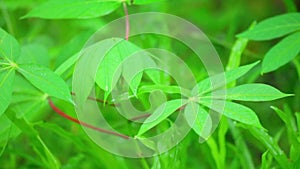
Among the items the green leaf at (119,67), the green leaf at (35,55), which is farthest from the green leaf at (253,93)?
the green leaf at (35,55)

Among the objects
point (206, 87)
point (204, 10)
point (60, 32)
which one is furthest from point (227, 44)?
point (204, 10)

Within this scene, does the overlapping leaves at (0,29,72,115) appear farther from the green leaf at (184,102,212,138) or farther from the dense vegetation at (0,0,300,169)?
the green leaf at (184,102,212,138)

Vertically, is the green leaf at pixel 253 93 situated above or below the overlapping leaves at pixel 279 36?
below

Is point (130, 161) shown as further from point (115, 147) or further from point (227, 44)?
point (227, 44)

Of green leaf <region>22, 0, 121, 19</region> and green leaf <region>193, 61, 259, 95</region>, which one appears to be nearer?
green leaf <region>193, 61, 259, 95</region>

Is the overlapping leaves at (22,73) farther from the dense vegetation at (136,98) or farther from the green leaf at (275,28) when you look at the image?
the green leaf at (275,28)

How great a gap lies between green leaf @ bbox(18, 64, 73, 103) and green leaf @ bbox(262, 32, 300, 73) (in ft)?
1.11

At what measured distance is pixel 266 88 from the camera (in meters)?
0.75

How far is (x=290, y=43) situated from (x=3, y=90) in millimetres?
478

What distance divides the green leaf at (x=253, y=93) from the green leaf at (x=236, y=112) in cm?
1

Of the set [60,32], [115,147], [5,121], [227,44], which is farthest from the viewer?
[60,32]

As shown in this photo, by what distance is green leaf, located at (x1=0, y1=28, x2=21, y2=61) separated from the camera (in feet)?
2.59

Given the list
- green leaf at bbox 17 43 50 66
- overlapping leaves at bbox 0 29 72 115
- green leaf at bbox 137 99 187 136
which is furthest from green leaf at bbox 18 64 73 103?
green leaf at bbox 17 43 50 66

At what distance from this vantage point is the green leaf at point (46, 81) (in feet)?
2.45
